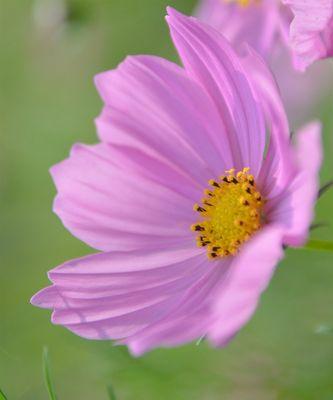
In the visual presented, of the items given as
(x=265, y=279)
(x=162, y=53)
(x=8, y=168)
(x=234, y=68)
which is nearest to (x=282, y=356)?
(x=234, y=68)

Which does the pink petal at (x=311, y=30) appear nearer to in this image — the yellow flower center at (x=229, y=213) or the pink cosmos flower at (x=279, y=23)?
the pink cosmos flower at (x=279, y=23)

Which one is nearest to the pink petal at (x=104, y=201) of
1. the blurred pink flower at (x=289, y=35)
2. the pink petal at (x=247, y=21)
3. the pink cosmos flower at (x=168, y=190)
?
the pink cosmos flower at (x=168, y=190)

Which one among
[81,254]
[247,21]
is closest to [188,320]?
[247,21]

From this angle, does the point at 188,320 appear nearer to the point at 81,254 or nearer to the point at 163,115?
the point at 163,115

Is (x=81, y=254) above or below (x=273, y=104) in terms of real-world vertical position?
below

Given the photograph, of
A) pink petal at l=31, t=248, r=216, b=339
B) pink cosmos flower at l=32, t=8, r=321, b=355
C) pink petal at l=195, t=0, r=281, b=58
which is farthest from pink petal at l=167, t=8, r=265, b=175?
pink petal at l=195, t=0, r=281, b=58

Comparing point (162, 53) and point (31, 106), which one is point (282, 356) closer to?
point (162, 53)
